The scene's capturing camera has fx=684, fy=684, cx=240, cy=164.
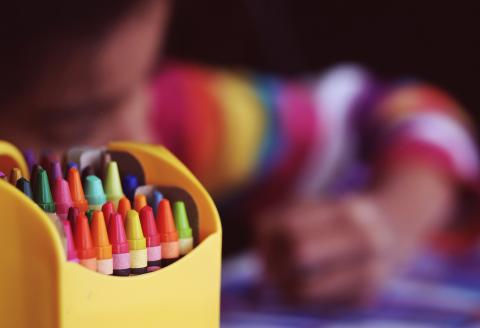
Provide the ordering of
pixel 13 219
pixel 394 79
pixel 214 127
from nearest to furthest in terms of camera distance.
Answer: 1. pixel 13 219
2. pixel 214 127
3. pixel 394 79

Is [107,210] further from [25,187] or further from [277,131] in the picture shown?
[277,131]

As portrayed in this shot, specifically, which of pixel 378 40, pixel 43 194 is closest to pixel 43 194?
pixel 43 194

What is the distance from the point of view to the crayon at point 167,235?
0.59 feet

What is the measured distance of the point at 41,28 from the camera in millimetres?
311

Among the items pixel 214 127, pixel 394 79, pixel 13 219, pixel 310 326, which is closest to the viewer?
pixel 13 219

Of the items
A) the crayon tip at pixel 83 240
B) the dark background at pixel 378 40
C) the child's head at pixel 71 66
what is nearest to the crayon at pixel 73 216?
the crayon tip at pixel 83 240

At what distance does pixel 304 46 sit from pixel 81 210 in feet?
1.43

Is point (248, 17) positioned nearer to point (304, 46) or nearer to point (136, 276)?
point (304, 46)

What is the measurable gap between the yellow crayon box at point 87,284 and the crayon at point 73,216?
0.01m

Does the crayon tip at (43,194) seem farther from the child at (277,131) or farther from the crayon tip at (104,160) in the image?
the child at (277,131)

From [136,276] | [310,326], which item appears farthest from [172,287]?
[310,326]

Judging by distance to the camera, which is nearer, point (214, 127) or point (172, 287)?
point (172, 287)

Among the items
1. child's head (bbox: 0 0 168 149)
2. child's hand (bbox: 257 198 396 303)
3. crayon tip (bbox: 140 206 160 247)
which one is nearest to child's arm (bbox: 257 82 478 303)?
child's hand (bbox: 257 198 396 303)

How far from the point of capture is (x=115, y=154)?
0.21 m
